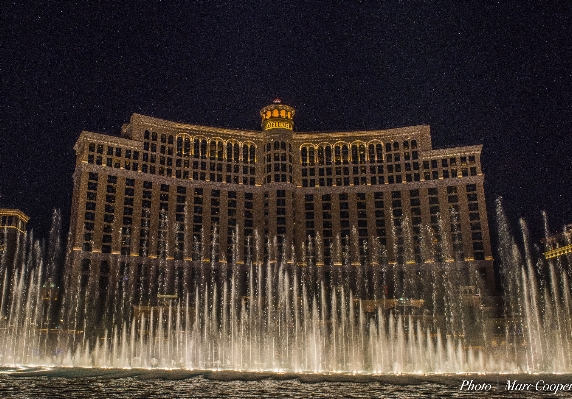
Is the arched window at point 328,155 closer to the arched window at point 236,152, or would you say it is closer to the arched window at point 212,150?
the arched window at point 236,152

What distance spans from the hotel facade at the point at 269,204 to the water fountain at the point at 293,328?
1707mm

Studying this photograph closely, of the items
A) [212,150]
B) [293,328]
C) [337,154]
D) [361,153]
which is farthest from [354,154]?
[293,328]

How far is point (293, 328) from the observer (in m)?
62.2

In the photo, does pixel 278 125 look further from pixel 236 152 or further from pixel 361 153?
pixel 361 153

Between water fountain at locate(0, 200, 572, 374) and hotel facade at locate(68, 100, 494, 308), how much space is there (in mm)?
1707

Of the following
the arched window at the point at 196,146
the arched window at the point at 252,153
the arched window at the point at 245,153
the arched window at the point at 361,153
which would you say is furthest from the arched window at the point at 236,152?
the arched window at the point at 361,153

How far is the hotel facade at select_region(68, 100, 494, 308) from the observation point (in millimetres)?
89062

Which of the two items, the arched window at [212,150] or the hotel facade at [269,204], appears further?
the arched window at [212,150]

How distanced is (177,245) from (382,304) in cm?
3610

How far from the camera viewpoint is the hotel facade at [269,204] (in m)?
89.1

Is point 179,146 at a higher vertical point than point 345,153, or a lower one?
higher

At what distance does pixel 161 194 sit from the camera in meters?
93.8

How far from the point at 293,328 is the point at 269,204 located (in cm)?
3693

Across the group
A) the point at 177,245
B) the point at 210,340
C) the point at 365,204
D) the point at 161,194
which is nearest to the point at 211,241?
the point at 177,245
